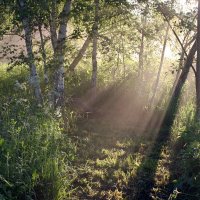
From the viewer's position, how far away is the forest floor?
835cm

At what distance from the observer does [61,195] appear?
22.6 feet

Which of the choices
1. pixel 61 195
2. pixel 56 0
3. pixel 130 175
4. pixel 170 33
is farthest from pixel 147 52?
pixel 61 195

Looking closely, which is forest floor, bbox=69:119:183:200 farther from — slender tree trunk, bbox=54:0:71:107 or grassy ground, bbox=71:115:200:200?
slender tree trunk, bbox=54:0:71:107

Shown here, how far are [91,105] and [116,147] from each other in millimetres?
5083

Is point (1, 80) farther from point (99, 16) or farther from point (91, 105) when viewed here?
point (99, 16)

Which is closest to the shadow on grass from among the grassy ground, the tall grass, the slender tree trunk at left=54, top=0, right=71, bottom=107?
the grassy ground

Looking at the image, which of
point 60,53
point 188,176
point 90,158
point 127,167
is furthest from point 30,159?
point 60,53

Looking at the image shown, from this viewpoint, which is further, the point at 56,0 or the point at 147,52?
the point at 147,52

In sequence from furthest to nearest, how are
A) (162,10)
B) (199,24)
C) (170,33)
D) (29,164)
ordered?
(170,33), (162,10), (199,24), (29,164)

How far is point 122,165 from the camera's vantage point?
9.94 meters

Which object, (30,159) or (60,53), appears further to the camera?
(60,53)

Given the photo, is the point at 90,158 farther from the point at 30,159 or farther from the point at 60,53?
the point at 30,159

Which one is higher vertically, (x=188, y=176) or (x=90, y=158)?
(x=188, y=176)

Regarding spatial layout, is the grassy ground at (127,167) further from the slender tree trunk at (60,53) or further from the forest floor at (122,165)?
the slender tree trunk at (60,53)
